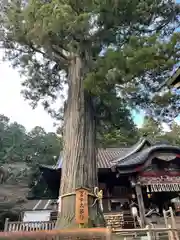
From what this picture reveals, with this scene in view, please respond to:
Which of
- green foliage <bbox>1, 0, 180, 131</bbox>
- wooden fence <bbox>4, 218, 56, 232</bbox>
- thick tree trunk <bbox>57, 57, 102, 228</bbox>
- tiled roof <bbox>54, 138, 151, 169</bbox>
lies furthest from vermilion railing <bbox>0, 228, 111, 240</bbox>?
tiled roof <bbox>54, 138, 151, 169</bbox>

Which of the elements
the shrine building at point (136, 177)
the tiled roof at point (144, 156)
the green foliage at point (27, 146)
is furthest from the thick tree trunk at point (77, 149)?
the green foliage at point (27, 146)

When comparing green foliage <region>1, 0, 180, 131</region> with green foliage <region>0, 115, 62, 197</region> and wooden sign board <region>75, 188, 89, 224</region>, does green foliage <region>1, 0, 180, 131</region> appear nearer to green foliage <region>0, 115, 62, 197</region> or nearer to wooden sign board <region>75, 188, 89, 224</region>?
wooden sign board <region>75, 188, 89, 224</region>

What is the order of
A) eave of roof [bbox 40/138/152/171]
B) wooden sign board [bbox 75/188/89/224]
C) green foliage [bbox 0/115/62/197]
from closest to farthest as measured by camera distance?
wooden sign board [bbox 75/188/89/224] → eave of roof [bbox 40/138/152/171] → green foliage [bbox 0/115/62/197]

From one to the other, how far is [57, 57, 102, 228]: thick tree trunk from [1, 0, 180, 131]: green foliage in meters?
0.49

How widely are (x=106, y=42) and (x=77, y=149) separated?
12.8ft

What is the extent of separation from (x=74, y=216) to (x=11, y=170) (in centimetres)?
1848

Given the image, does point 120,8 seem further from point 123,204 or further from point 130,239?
point 123,204

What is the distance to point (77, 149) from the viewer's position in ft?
20.2

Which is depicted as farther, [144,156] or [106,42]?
[144,156]

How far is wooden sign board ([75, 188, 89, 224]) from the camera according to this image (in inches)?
198

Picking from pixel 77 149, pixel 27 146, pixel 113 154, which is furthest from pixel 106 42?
pixel 27 146

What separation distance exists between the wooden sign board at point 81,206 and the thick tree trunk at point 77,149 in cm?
11

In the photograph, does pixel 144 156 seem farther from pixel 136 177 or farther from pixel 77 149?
pixel 77 149

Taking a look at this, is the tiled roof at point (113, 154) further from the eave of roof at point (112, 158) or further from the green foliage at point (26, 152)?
the green foliage at point (26, 152)
